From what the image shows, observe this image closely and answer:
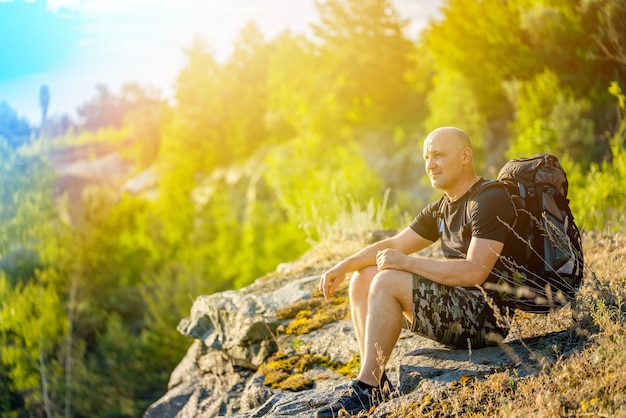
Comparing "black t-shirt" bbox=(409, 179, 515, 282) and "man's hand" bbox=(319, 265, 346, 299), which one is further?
"man's hand" bbox=(319, 265, 346, 299)

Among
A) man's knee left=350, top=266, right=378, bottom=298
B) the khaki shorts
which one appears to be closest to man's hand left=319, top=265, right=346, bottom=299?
man's knee left=350, top=266, right=378, bottom=298

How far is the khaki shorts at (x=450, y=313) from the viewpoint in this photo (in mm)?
3934

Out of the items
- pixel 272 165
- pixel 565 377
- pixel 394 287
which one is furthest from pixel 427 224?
pixel 272 165

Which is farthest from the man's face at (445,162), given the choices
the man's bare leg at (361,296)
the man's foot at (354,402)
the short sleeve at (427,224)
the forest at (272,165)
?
the forest at (272,165)

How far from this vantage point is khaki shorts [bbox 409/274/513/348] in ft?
12.9

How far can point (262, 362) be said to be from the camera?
5992mm

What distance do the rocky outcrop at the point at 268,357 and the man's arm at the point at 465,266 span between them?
0.49 m

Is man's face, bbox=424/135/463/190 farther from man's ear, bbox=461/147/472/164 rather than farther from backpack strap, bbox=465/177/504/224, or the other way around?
backpack strap, bbox=465/177/504/224

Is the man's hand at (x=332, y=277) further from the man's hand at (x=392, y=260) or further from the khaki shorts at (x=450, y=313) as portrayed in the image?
the khaki shorts at (x=450, y=313)

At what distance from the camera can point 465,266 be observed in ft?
12.7

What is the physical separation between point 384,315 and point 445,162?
102cm

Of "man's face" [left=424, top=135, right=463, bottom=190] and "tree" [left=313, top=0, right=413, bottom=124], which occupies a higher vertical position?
"tree" [left=313, top=0, right=413, bottom=124]

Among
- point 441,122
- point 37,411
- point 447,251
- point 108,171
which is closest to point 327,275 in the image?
point 447,251

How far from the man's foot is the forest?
367 cm
